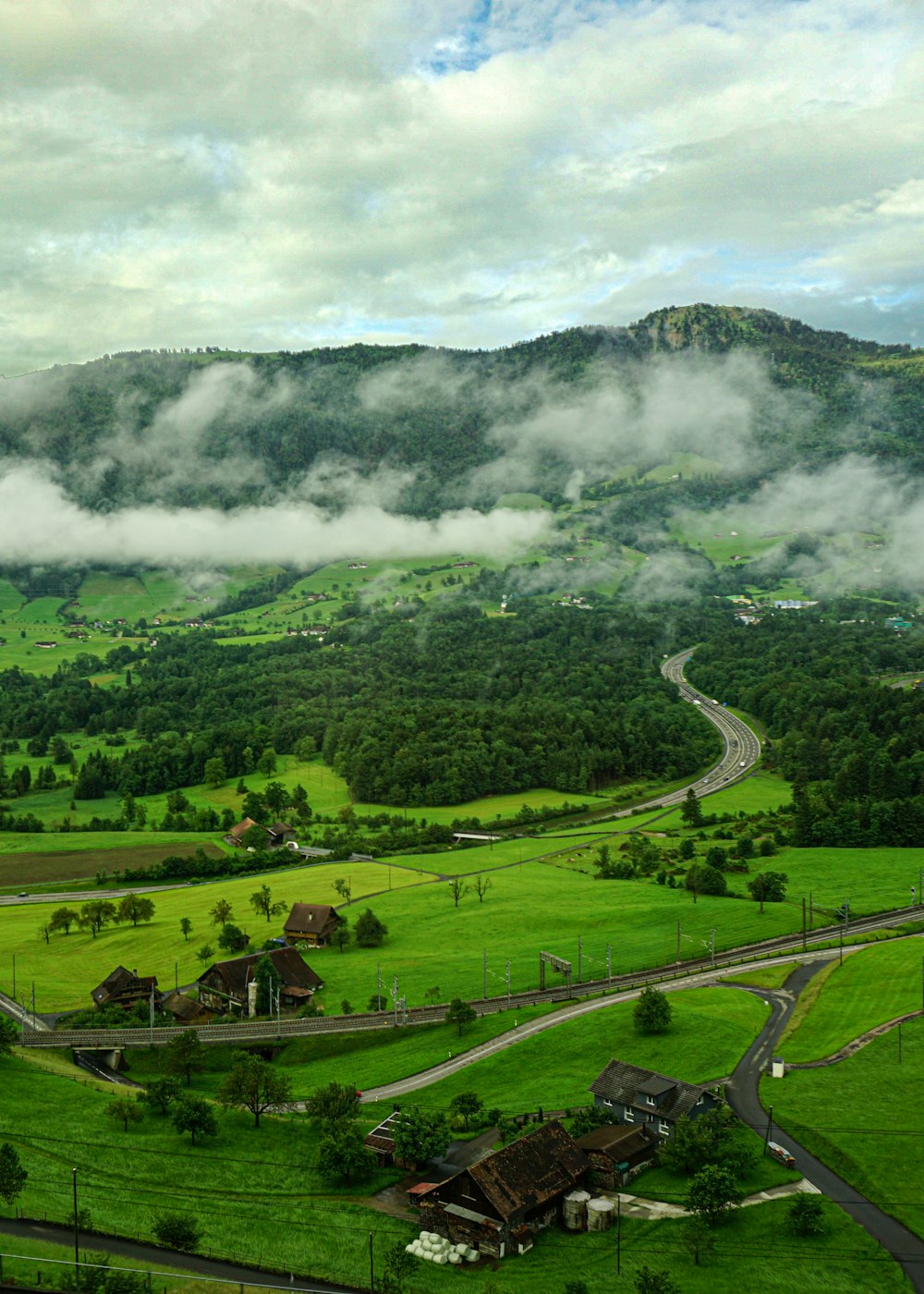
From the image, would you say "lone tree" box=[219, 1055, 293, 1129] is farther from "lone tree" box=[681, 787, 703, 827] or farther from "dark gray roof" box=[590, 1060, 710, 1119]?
"lone tree" box=[681, 787, 703, 827]

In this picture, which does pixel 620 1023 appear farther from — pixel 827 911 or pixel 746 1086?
pixel 827 911

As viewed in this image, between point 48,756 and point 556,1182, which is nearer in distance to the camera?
point 556,1182

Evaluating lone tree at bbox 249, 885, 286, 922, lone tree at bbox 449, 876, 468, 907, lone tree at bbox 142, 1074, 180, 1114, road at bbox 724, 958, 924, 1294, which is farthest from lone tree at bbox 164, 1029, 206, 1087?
lone tree at bbox 449, 876, 468, 907

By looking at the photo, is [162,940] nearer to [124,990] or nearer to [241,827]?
[124,990]

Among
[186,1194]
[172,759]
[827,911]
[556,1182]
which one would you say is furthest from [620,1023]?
[172,759]

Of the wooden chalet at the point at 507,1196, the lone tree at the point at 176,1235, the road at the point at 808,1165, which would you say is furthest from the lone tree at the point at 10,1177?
the road at the point at 808,1165

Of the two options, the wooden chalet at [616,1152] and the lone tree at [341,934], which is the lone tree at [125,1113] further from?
the lone tree at [341,934]

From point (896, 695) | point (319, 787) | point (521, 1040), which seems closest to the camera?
point (521, 1040)

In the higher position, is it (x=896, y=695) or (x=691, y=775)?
(x=896, y=695)
